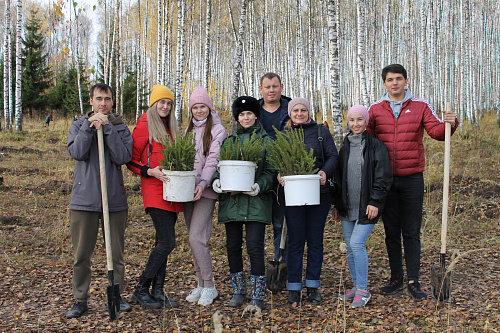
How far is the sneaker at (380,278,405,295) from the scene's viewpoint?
4.03 m

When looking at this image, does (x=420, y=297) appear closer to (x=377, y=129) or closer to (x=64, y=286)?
(x=377, y=129)

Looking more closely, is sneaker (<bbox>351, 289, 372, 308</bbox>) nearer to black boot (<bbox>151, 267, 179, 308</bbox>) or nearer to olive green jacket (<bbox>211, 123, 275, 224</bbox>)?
olive green jacket (<bbox>211, 123, 275, 224</bbox>)

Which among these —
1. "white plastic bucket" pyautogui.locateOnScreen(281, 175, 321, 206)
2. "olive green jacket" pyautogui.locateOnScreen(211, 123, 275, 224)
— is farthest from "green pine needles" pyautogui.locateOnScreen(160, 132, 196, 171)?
"white plastic bucket" pyautogui.locateOnScreen(281, 175, 321, 206)

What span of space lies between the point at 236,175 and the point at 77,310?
191cm

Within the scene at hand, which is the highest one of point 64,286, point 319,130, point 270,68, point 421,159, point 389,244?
point 270,68

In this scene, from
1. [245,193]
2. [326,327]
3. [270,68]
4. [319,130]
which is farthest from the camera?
[270,68]

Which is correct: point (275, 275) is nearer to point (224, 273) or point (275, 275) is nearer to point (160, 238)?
point (224, 273)

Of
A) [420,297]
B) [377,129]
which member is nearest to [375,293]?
[420,297]

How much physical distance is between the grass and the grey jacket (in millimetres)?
1069

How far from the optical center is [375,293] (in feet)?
13.4

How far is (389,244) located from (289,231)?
1.13 m

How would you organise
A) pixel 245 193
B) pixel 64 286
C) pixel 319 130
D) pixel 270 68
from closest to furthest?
pixel 245 193
pixel 319 130
pixel 64 286
pixel 270 68

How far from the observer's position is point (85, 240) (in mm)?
3484

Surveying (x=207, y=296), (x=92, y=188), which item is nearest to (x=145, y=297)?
(x=207, y=296)
